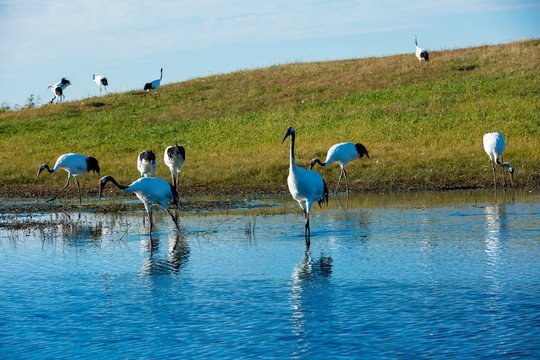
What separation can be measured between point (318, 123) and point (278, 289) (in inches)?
1075

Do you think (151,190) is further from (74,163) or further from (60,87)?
(60,87)

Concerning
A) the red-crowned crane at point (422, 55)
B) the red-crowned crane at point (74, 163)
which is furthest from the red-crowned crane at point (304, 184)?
the red-crowned crane at point (422, 55)

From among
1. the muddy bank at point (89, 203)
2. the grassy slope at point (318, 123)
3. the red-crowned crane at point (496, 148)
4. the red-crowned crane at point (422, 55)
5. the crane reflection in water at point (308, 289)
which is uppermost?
the red-crowned crane at point (422, 55)

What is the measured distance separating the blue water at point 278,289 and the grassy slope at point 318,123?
8.79 m

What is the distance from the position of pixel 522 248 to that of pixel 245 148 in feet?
67.9

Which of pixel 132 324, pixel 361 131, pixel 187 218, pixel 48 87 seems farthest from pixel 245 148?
pixel 48 87

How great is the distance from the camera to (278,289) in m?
8.48

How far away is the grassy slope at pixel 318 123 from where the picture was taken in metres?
23.6

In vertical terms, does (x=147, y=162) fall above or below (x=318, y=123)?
below

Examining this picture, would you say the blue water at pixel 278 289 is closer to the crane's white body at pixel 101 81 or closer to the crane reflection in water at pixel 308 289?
the crane reflection in water at pixel 308 289

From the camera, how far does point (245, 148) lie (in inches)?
1192

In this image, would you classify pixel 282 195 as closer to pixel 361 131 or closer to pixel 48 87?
pixel 361 131

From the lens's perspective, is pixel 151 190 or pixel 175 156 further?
pixel 175 156

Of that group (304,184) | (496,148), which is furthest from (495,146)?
(304,184)
